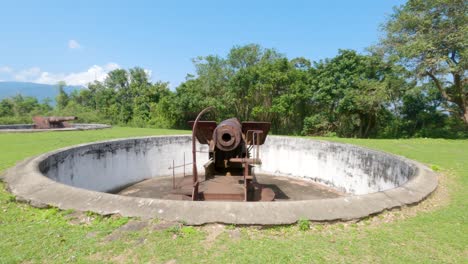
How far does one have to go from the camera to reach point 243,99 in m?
23.1

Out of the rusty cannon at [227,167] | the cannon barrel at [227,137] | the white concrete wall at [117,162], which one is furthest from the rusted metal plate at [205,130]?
the white concrete wall at [117,162]

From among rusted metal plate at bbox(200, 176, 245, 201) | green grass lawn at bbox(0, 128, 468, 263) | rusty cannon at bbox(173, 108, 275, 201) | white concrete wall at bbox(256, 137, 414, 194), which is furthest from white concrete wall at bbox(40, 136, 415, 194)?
rusted metal plate at bbox(200, 176, 245, 201)

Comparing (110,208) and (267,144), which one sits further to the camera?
(267,144)

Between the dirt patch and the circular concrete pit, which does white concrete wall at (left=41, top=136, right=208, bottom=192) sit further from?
the dirt patch

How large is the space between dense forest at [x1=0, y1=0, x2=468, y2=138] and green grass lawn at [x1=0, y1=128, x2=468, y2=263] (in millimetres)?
12493

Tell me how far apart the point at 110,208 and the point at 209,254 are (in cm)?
164

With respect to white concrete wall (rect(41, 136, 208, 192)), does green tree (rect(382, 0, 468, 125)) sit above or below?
above

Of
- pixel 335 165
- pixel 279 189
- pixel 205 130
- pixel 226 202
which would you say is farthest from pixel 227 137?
pixel 335 165

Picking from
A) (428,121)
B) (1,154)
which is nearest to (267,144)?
(1,154)

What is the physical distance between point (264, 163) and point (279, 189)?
2344 millimetres

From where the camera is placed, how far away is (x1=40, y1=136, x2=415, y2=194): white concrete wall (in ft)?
23.4

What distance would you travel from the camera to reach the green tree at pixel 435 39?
1218 centimetres

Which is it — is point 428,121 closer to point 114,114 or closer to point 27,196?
point 27,196

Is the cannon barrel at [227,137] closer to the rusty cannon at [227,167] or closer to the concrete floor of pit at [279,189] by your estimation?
the rusty cannon at [227,167]
